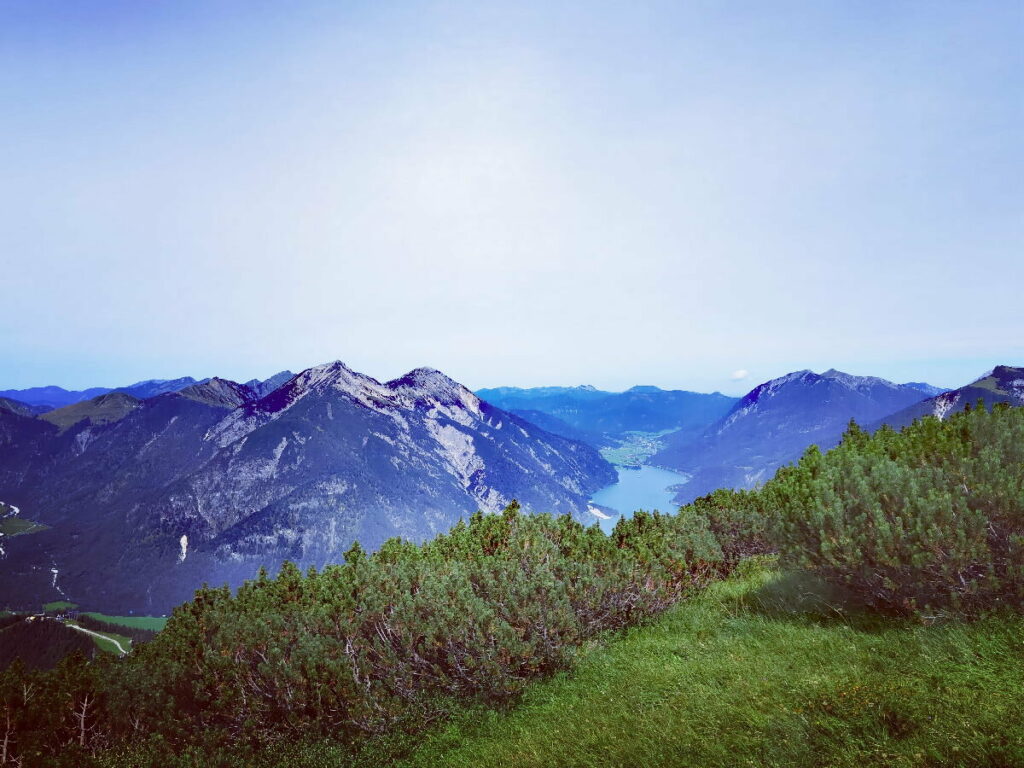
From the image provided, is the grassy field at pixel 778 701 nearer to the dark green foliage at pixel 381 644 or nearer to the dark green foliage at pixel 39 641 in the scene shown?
the dark green foliage at pixel 381 644

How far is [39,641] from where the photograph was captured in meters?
158

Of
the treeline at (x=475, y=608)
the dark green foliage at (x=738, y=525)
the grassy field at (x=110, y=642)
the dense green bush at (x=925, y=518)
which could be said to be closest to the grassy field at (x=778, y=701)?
the dense green bush at (x=925, y=518)

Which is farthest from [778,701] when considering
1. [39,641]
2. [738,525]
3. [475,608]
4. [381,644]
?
[39,641]

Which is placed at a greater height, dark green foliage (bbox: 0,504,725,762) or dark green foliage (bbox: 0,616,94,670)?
dark green foliage (bbox: 0,504,725,762)

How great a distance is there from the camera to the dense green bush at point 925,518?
9.12 meters

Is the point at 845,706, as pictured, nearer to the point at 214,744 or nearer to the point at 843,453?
the point at 843,453

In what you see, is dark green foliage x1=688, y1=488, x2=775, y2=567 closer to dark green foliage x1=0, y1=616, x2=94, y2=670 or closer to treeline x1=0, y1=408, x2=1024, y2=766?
treeline x1=0, y1=408, x2=1024, y2=766

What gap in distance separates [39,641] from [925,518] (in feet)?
773

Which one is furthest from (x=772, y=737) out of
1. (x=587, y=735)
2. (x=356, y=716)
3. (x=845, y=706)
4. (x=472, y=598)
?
(x=356, y=716)

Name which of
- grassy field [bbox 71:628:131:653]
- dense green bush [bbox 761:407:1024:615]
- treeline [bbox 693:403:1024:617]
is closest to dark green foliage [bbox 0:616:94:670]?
grassy field [bbox 71:628:131:653]

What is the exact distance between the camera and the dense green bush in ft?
29.9

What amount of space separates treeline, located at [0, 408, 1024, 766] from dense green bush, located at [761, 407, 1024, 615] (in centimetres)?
4

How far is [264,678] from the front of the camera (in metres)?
14.1

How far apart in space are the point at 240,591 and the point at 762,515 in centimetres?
2300
